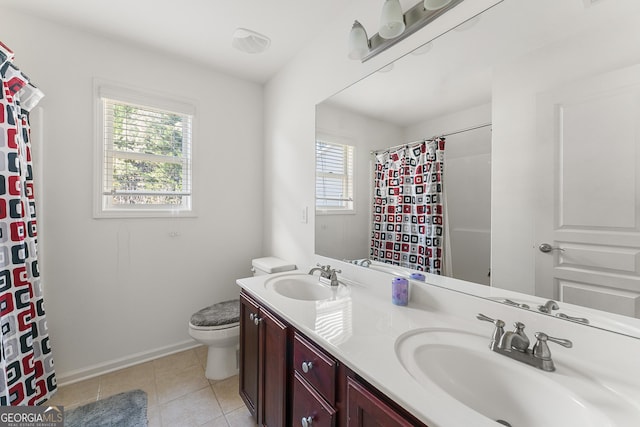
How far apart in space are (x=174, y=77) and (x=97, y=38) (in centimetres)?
53

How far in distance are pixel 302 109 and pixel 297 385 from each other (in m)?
1.85

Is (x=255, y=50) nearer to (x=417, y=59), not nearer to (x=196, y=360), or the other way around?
(x=417, y=59)

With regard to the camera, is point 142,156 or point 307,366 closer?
point 307,366

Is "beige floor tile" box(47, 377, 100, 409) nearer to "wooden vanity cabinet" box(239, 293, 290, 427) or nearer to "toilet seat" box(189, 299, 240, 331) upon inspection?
"toilet seat" box(189, 299, 240, 331)

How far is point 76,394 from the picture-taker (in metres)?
1.80

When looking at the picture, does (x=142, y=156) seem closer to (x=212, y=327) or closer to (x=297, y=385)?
(x=212, y=327)

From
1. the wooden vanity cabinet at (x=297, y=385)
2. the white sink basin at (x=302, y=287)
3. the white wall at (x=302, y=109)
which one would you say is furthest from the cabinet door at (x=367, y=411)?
the white wall at (x=302, y=109)

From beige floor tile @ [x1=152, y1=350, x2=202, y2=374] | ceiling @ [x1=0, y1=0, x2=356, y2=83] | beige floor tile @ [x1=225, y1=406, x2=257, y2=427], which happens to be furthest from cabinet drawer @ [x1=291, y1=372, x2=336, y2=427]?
ceiling @ [x1=0, y1=0, x2=356, y2=83]

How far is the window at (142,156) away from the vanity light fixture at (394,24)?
1646 mm

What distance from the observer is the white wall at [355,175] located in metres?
1.55

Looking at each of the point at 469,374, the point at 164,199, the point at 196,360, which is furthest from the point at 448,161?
the point at 196,360

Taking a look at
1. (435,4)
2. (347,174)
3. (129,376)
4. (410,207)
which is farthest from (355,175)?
(129,376)

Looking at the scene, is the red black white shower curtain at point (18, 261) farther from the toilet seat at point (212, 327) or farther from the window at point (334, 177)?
the window at point (334, 177)

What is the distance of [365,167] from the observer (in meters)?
1.62
